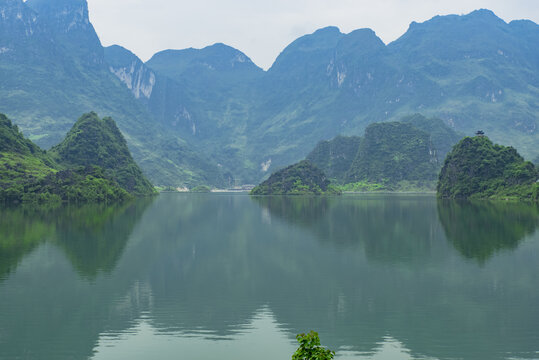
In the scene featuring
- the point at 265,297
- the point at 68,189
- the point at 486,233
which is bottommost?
the point at 265,297

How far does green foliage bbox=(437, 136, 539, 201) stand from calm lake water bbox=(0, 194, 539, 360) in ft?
375

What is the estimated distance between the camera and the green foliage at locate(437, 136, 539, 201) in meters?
163

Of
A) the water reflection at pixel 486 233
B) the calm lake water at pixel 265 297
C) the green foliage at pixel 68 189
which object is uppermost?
the green foliage at pixel 68 189

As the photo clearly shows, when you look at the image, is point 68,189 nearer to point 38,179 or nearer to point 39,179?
point 39,179

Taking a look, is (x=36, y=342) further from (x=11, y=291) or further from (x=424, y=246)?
(x=424, y=246)

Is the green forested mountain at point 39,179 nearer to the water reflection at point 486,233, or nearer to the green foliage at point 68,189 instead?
the green foliage at point 68,189

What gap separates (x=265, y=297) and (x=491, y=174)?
17079 cm

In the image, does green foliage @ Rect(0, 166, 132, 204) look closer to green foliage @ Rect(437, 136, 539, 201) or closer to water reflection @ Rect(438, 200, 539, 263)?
water reflection @ Rect(438, 200, 539, 263)

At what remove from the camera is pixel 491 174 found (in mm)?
183875

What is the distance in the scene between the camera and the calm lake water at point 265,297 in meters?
23.0

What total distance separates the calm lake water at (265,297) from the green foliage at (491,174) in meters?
114

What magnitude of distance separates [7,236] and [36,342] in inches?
1542

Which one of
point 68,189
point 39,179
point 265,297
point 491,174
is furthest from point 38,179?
point 491,174

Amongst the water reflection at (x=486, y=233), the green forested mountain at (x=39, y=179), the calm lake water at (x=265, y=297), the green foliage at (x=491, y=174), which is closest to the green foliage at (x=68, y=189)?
the green forested mountain at (x=39, y=179)
